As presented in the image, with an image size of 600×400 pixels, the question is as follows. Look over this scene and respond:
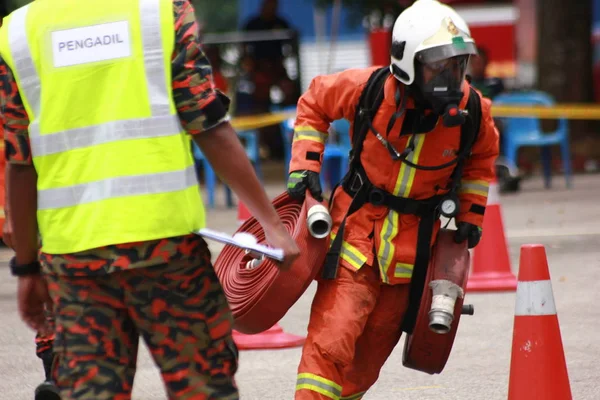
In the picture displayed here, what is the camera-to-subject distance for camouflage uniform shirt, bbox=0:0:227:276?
317cm

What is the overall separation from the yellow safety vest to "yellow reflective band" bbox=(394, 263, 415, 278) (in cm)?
151

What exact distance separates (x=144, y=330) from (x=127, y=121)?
528 mm

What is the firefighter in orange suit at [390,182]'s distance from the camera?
4.43 m

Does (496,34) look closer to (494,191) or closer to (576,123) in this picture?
(576,123)

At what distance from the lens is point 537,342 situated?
15.5 ft

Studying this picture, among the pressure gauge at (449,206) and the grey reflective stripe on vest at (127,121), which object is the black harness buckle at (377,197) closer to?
the pressure gauge at (449,206)

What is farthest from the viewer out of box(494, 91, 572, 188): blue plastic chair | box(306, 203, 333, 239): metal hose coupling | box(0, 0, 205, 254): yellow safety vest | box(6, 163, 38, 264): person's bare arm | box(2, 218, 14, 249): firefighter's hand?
box(494, 91, 572, 188): blue plastic chair

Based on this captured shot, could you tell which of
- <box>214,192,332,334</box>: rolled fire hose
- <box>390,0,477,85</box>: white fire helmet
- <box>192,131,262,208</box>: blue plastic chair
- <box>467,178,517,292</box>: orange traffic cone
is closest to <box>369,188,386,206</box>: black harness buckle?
<box>214,192,332,334</box>: rolled fire hose

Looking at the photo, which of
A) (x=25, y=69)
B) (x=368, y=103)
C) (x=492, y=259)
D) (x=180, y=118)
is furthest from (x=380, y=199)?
(x=492, y=259)

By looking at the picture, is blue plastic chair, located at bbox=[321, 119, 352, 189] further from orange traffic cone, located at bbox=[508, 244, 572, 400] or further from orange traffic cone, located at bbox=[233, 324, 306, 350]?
orange traffic cone, located at bbox=[508, 244, 572, 400]

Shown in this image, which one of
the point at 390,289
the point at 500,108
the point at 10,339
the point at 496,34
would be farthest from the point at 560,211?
the point at 496,34

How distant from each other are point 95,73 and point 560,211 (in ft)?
32.8

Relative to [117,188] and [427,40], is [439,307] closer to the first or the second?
[427,40]

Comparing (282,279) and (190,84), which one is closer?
(190,84)
